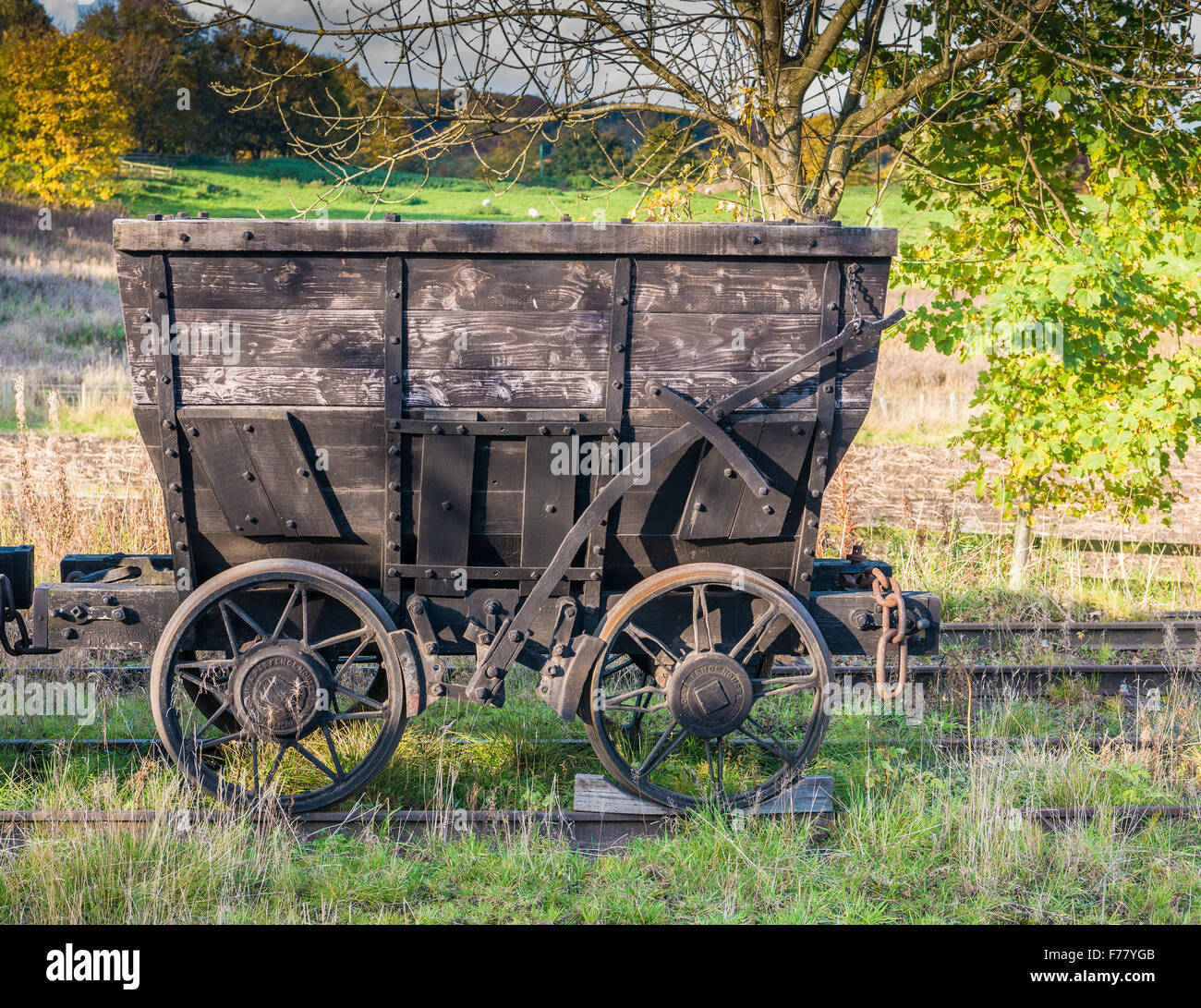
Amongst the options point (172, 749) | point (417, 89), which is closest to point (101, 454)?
point (417, 89)

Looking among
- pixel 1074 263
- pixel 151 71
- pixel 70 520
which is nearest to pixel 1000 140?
pixel 1074 263

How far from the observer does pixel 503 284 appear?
389 cm

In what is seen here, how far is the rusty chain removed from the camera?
13.7 feet

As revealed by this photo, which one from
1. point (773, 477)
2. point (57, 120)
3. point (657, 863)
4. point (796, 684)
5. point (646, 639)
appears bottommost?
point (657, 863)

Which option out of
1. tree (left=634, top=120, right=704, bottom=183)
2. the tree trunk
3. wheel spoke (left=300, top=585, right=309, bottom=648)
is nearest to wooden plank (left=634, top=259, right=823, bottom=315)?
wheel spoke (left=300, top=585, right=309, bottom=648)

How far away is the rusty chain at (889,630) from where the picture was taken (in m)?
4.18

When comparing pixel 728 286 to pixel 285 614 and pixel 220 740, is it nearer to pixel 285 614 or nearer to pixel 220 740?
pixel 285 614

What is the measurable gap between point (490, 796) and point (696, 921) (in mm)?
1169

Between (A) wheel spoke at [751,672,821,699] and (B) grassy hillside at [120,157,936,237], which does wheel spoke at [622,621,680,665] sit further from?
(B) grassy hillside at [120,157,936,237]

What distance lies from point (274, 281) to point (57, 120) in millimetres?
32290

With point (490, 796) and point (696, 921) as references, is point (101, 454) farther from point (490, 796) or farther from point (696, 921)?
point (696, 921)

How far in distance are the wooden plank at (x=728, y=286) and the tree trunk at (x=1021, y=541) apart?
4.62m

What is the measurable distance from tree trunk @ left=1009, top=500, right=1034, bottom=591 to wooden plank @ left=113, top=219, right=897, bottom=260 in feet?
15.2

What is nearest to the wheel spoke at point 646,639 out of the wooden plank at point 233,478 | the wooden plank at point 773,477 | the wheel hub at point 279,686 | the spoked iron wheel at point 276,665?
the wooden plank at point 773,477
